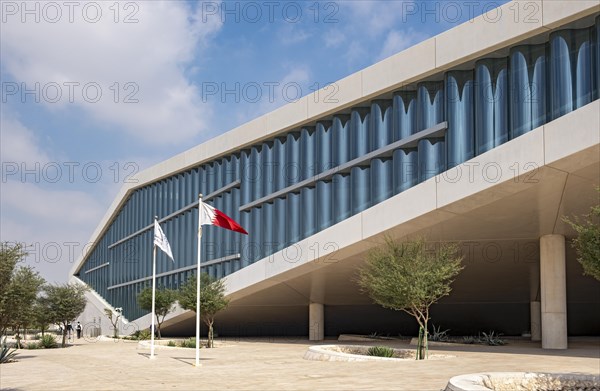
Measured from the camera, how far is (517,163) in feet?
79.4

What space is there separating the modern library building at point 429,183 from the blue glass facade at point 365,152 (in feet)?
0.23

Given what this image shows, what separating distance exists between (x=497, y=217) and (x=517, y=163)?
3.94 metres

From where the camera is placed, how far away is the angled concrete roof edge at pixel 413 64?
80.2ft

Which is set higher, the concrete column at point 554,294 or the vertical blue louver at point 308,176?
the vertical blue louver at point 308,176

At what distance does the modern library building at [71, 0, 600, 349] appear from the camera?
24.6 m

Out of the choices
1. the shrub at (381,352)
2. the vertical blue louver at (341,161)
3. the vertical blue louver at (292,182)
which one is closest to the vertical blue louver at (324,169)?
the vertical blue louver at (341,161)

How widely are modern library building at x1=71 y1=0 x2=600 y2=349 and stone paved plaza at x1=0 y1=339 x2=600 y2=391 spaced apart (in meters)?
5.53

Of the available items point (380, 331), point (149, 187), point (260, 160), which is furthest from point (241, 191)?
point (149, 187)

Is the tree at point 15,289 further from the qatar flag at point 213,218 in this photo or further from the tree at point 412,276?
the tree at point 412,276

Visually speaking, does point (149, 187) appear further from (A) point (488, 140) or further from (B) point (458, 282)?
(A) point (488, 140)

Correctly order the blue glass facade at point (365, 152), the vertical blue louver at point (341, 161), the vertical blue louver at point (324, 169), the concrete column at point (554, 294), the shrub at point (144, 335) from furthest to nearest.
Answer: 1. the shrub at point (144, 335)
2. the vertical blue louver at point (324, 169)
3. the vertical blue louver at point (341, 161)
4. the concrete column at point (554, 294)
5. the blue glass facade at point (365, 152)

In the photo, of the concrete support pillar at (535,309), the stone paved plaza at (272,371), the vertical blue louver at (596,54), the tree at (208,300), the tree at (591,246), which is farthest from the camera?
the concrete support pillar at (535,309)

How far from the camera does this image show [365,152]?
3222 cm

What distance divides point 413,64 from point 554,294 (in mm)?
10929
